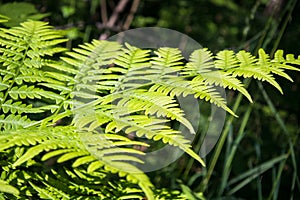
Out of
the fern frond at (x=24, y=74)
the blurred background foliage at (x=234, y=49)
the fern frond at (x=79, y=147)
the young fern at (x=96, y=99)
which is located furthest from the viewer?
the blurred background foliage at (x=234, y=49)

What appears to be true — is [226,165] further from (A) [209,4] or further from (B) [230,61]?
(A) [209,4]

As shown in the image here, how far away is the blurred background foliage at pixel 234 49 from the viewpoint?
1.53 metres

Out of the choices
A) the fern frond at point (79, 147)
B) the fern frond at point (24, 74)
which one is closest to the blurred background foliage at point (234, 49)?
the fern frond at point (24, 74)

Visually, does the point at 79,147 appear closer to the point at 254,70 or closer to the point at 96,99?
the point at 96,99

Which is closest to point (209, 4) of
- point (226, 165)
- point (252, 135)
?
point (252, 135)

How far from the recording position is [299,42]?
101 inches

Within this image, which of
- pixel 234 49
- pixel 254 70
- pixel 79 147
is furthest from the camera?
pixel 234 49

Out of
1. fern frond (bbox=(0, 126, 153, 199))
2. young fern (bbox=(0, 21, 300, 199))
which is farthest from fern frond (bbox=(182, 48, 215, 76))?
fern frond (bbox=(0, 126, 153, 199))

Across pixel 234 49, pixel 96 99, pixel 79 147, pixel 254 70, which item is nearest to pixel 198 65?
pixel 254 70

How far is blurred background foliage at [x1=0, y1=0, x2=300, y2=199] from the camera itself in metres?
1.53

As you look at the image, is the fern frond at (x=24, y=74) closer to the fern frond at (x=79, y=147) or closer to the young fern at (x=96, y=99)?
the young fern at (x=96, y=99)

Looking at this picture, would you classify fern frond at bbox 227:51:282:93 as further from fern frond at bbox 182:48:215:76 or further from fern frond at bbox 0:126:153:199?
fern frond at bbox 0:126:153:199

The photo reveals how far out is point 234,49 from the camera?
1711 millimetres

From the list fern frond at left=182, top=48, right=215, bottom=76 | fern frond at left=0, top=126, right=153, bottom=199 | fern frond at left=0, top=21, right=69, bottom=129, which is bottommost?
fern frond at left=0, top=126, right=153, bottom=199
